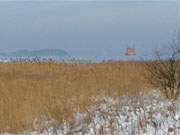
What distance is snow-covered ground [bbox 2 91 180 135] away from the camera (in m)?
8.38

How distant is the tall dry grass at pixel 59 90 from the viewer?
36.8 feet

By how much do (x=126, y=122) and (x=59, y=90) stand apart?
5727 mm

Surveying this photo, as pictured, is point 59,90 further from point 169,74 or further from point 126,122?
point 126,122

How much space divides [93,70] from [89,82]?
144 inches

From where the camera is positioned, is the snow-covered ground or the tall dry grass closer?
the snow-covered ground

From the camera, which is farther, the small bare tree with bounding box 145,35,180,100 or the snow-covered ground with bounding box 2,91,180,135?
the small bare tree with bounding box 145,35,180,100

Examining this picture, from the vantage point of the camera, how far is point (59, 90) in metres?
14.6

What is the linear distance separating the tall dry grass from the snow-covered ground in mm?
694

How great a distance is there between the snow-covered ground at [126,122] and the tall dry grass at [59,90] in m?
0.69

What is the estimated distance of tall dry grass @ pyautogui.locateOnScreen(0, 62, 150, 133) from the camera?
11.2 metres

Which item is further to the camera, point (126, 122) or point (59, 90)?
point (59, 90)

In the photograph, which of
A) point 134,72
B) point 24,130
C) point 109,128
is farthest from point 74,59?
point 109,128

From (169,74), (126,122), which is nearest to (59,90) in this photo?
(169,74)

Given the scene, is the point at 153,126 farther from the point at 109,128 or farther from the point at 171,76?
the point at 171,76
